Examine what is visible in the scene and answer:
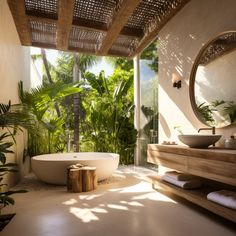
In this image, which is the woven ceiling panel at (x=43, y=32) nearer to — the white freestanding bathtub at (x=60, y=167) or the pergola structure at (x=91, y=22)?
the pergola structure at (x=91, y=22)

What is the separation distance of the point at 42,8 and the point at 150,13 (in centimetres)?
185

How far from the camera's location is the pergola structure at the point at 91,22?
364cm

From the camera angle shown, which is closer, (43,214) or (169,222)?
(169,222)

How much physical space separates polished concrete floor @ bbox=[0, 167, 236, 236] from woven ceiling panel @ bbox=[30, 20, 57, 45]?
9.70 ft

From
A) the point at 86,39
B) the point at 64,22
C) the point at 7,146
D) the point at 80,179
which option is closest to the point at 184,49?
the point at 64,22

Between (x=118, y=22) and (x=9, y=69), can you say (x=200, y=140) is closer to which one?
(x=118, y=22)

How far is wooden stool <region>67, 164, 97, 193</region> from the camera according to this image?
3.51 metres

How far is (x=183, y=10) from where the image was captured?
367cm

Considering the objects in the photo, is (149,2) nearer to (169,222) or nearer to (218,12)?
(218,12)

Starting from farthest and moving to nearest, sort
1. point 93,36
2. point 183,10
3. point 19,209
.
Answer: point 93,36 → point 183,10 → point 19,209

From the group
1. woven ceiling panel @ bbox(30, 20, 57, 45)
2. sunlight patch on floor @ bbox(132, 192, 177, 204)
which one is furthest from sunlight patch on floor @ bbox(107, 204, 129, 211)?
woven ceiling panel @ bbox(30, 20, 57, 45)

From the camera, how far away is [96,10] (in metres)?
3.88

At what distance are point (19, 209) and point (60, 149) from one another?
2.80 meters

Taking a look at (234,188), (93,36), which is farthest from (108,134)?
(234,188)
